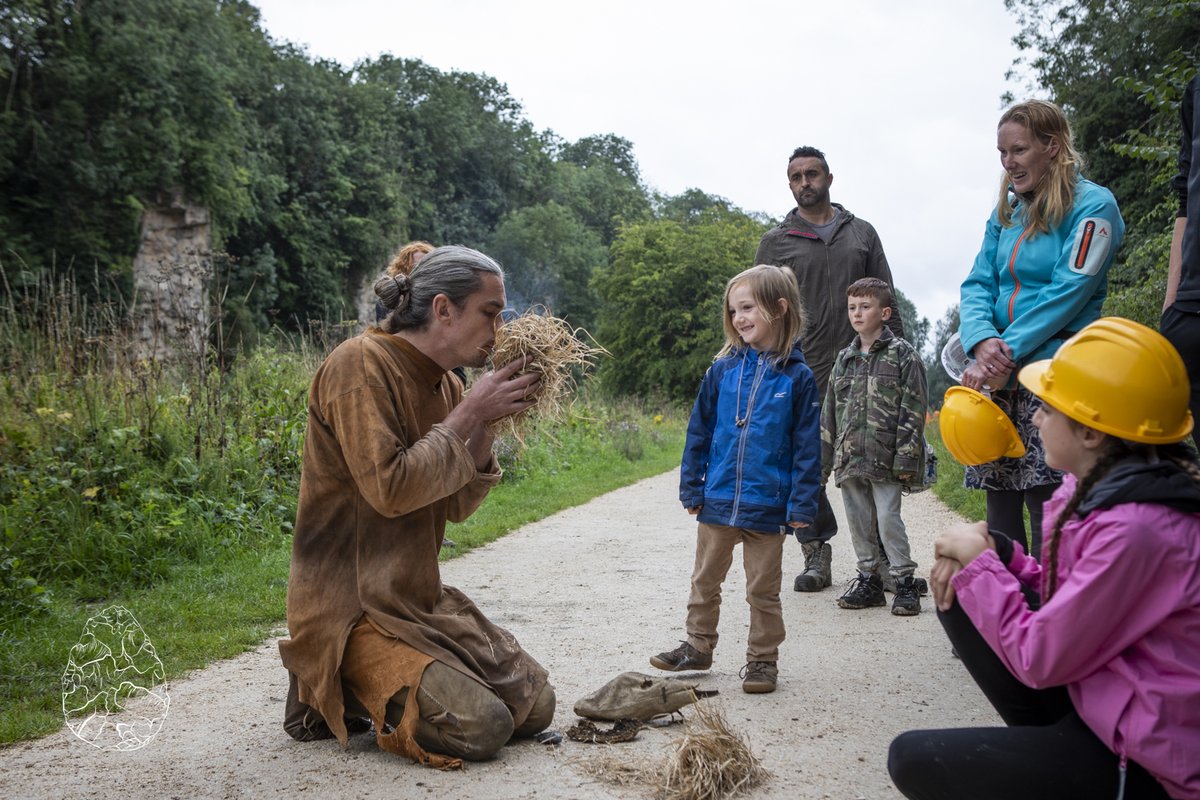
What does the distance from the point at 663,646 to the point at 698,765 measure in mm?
2034

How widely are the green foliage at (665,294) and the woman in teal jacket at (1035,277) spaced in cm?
3795

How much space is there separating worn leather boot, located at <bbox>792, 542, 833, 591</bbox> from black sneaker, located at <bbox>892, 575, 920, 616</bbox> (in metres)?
0.67

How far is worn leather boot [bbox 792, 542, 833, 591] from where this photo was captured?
677cm

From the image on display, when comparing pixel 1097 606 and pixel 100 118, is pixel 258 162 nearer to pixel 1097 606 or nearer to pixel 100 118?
pixel 100 118

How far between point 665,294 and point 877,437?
38419 millimetres

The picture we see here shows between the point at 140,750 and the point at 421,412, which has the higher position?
the point at 421,412

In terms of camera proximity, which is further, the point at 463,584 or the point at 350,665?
the point at 463,584

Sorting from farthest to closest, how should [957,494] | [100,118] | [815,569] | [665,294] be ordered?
1. [665,294]
2. [100,118]
3. [957,494]
4. [815,569]

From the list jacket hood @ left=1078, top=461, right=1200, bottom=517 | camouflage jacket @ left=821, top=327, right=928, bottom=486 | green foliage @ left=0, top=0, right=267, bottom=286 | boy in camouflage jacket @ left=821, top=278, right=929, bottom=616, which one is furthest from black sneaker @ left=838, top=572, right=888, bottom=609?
green foliage @ left=0, top=0, right=267, bottom=286

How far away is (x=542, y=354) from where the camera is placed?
399cm

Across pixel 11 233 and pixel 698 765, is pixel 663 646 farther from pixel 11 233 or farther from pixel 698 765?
pixel 11 233

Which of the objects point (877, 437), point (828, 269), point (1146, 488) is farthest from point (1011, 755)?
point (828, 269)

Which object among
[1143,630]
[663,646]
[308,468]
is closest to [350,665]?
[308,468]

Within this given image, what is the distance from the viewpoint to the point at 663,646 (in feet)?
17.3
